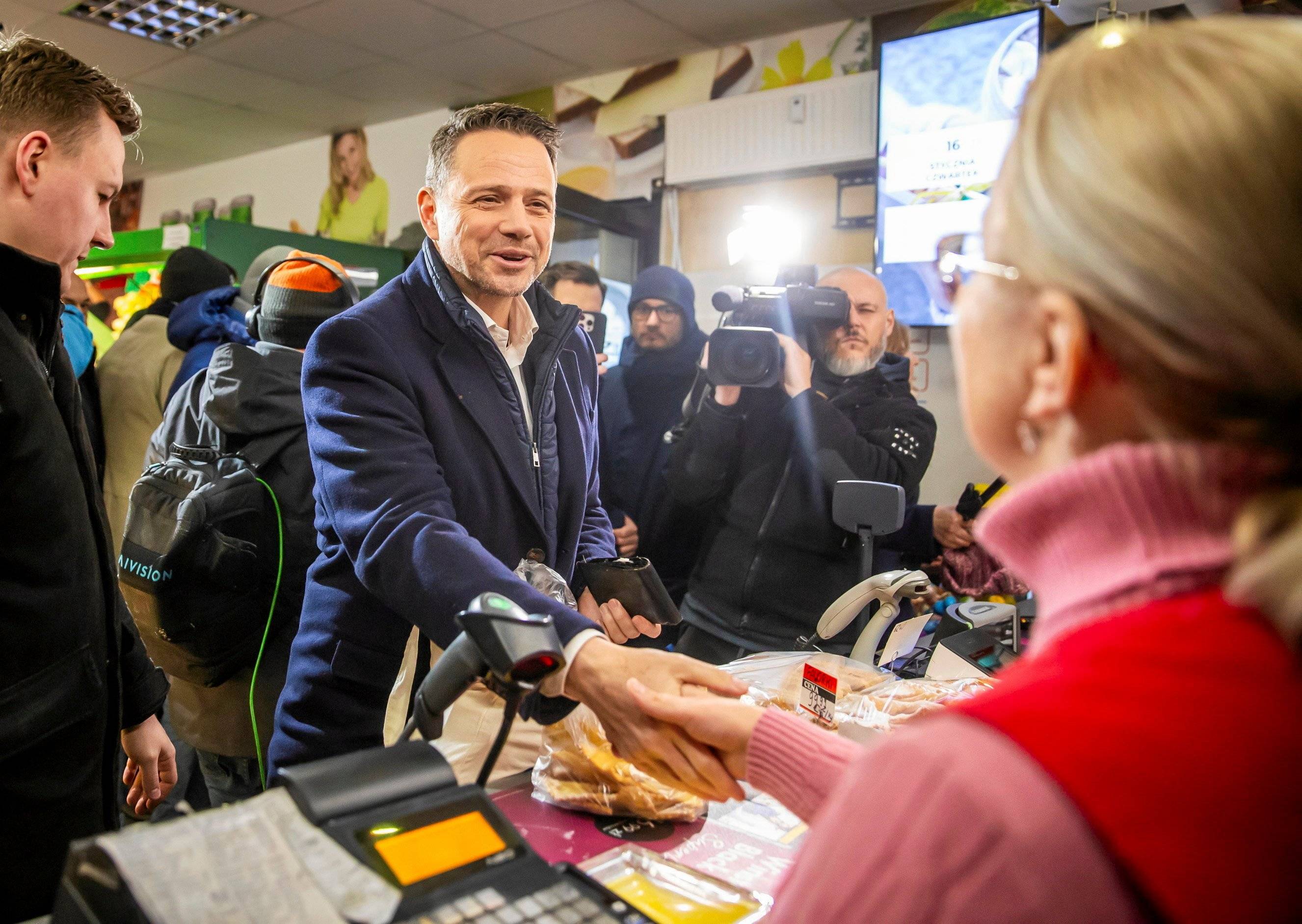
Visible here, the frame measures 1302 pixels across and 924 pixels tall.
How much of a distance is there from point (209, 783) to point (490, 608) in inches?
61.2

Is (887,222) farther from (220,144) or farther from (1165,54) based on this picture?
(220,144)

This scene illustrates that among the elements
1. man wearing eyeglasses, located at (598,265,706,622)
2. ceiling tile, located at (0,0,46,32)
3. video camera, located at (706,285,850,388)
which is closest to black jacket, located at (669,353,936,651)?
video camera, located at (706,285,850,388)

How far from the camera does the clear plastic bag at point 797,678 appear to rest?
4.30ft

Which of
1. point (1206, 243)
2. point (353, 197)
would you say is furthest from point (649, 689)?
point (353, 197)

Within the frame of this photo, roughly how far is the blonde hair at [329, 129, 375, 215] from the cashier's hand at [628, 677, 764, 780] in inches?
238

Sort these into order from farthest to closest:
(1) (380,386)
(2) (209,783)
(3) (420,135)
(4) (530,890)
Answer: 1. (3) (420,135)
2. (2) (209,783)
3. (1) (380,386)
4. (4) (530,890)

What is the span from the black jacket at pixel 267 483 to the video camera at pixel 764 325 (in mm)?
942

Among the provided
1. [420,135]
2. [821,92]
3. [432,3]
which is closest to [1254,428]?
[821,92]

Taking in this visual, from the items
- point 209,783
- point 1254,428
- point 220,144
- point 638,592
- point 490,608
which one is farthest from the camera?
point 220,144

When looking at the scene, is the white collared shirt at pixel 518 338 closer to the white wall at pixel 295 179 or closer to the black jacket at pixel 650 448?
the black jacket at pixel 650 448

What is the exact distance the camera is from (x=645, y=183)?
192 inches

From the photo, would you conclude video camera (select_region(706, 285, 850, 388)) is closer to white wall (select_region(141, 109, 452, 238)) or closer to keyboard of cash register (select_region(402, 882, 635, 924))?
keyboard of cash register (select_region(402, 882, 635, 924))

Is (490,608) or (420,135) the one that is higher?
(420,135)

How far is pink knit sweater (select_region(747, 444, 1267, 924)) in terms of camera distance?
41 cm
